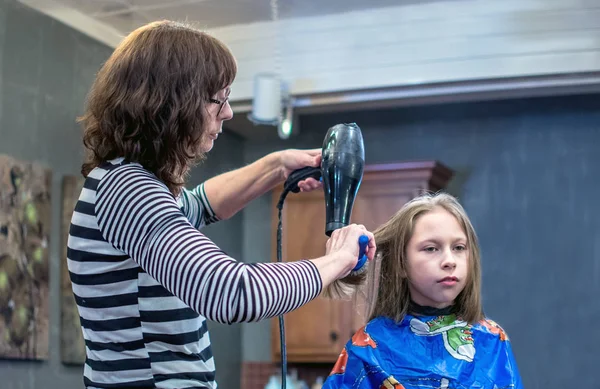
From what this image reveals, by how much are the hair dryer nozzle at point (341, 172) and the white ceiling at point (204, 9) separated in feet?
9.51

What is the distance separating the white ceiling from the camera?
4105mm

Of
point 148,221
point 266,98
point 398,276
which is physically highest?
point 266,98

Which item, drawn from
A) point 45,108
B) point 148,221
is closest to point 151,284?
point 148,221

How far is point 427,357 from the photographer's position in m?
1.78

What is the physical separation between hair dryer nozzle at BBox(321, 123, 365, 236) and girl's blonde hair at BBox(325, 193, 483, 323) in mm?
469

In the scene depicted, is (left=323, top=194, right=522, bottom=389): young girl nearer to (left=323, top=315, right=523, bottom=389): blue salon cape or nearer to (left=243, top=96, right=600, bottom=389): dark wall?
(left=323, top=315, right=523, bottom=389): blue salon cape

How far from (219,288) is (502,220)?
14.2 ft

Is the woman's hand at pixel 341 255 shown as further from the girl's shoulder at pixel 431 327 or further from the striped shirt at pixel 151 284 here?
the girl's shoulder at pixel 431 327

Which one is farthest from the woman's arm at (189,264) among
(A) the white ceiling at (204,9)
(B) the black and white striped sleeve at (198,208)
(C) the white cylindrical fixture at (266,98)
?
(C) the white cylindrical fixture at (266,98)

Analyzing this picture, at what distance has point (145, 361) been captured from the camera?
117 centimetres

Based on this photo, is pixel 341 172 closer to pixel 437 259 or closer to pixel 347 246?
pixel 347 246

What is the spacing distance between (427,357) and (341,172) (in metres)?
0.58

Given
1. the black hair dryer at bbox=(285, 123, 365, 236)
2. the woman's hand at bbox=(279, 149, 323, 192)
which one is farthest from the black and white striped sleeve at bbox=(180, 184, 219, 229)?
the black hair dryer at bbox=(285, 123, 365, 236)

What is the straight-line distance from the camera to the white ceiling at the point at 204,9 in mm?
4105
